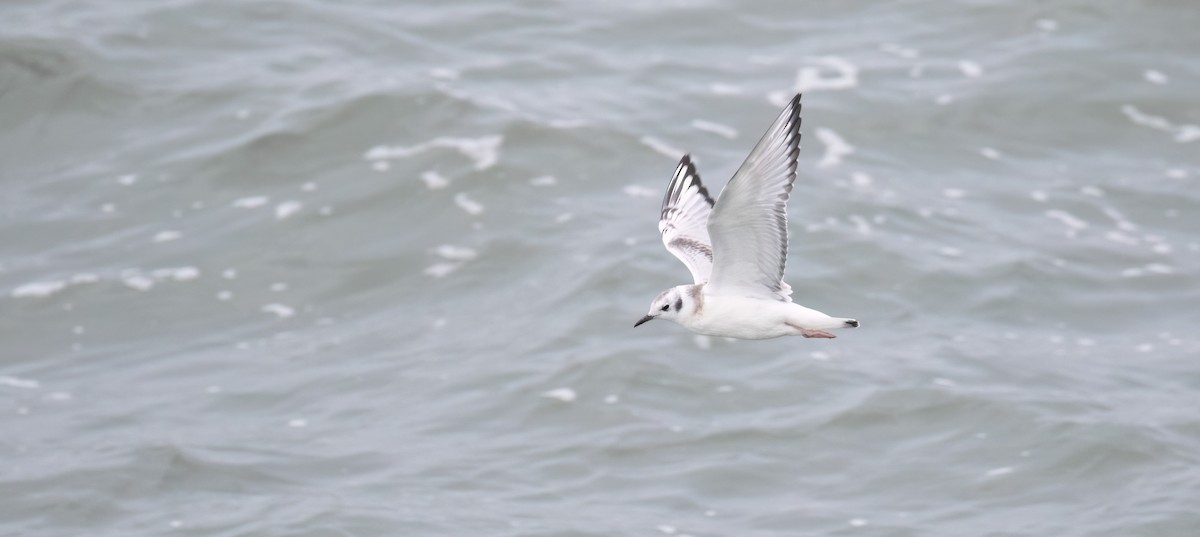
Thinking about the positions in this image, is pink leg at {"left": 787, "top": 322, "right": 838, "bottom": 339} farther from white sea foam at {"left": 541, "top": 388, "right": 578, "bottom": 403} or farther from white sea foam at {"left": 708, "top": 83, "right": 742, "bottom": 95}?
white sea foam at {"left": 708, "top": 83, "right": 742, "bottom": 95}

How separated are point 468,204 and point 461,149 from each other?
81 cm

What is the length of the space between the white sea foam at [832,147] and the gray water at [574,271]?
48 mm

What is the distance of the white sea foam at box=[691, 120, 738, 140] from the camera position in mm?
16828

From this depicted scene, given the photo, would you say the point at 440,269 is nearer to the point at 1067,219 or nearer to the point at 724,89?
the point at 724,89

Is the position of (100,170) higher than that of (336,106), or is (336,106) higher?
(336,106)

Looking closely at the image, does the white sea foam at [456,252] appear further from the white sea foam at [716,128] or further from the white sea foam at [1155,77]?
the white sea foam at [1155,77]

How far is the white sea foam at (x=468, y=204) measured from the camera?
16.1 m

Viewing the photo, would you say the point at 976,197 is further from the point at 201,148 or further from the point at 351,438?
the point at 201,148

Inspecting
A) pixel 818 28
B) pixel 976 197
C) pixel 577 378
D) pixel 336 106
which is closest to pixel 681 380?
pixel 577 378

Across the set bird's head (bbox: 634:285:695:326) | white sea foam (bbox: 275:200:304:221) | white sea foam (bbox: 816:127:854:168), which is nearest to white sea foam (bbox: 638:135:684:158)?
white sea foam (bbox: 816:127:854:168)

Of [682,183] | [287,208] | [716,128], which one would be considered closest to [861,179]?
[716,128]

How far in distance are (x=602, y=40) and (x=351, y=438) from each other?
7385mm

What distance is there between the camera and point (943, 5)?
771 inches

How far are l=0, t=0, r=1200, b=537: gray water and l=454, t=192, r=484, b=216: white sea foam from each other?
168mm
